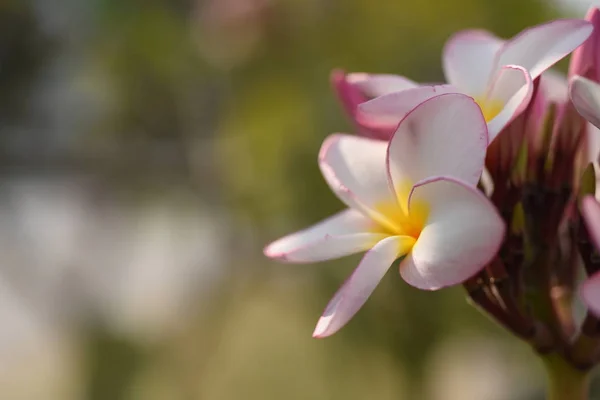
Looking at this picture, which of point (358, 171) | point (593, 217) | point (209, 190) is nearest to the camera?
point (593, 217)

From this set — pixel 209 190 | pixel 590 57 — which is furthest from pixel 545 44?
pixel 209 190

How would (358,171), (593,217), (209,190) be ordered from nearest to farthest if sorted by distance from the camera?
1. (593,217)
2. (358,171)
3. (209,190)

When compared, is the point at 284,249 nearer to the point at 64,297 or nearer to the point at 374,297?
the point at 374,297

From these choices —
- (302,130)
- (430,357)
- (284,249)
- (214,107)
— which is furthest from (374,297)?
(284,249)

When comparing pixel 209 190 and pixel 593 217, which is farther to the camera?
pixel 209 190

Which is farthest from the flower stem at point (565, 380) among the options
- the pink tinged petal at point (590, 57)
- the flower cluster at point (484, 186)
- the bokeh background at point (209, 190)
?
the bokeh background at point (209, 190)

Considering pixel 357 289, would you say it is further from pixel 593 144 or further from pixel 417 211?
pixel 593 144

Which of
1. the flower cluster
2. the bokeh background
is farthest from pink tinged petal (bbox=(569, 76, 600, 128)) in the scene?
the bokeh background
